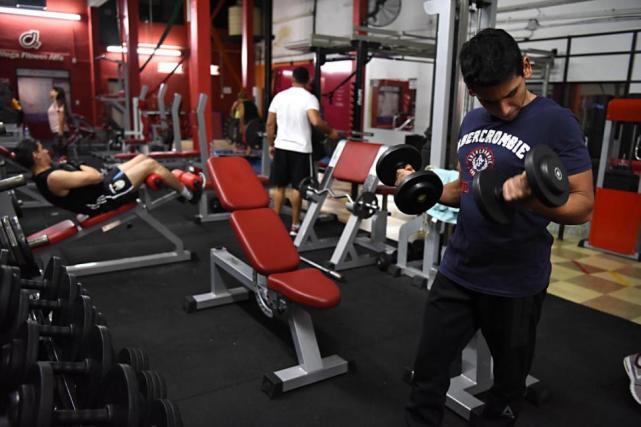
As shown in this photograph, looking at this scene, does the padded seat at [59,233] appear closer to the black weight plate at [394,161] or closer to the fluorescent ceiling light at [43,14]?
the black weight plate at [394,161]

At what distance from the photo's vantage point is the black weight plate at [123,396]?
2.93 ft

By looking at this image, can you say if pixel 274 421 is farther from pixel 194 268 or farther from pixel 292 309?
pixel 194 268

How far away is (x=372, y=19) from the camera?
7785 mm

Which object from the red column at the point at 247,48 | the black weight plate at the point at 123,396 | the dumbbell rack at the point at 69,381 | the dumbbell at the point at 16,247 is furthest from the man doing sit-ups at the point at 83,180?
the red column at the point at 247,48

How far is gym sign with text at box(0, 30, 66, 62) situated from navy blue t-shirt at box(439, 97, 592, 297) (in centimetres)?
1189

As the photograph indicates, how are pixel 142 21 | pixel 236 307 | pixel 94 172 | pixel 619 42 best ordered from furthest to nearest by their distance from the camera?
pixel 142 21
pixel 619 42
pixel 94 172
pixel 236 307

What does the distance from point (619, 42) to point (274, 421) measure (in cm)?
499

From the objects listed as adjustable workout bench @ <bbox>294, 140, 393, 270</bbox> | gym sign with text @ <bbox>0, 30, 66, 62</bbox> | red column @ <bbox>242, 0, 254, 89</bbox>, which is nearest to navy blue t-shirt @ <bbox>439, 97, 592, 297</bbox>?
adjustable workout bench @ <bbox>294, 140, 393, 270</bbox>

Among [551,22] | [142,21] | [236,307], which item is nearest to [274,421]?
[236,307]

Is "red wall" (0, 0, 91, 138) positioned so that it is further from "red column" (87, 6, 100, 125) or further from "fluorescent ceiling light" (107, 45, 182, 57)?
"fluorescent ceiling light" (107, 45, 182, 57)

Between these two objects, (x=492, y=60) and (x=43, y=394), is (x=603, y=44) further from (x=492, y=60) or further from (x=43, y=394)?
(x=43, y=394)

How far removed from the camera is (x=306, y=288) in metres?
1.93

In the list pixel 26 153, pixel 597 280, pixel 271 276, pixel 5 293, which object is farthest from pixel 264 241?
pixel 597 280

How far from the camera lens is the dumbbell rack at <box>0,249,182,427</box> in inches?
32.6
